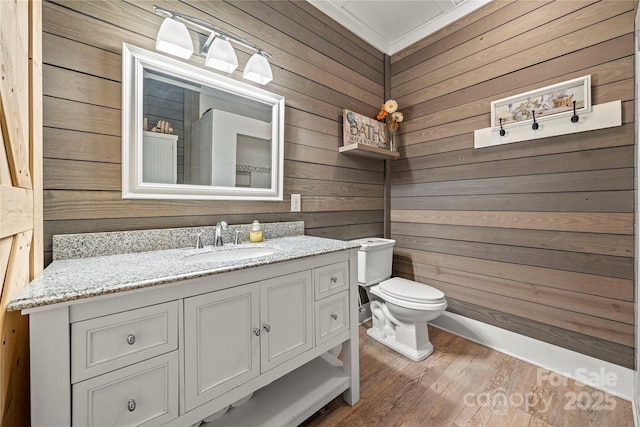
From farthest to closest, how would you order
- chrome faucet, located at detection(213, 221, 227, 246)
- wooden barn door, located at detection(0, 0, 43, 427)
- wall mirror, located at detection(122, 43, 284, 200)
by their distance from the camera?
chrome faucet, located at detection(213, 221, 227, 246), wall mirror, located at detection(122, 43, 284, 200), wooden barn door, located at detection(0, 0, 43, 427)

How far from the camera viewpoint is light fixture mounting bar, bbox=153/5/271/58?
126 centimetres

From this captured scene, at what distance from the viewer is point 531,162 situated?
173 centimetres

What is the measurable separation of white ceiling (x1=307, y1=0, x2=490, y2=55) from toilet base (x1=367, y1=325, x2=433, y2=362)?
2433mm

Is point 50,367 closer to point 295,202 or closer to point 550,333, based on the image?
point 295,202

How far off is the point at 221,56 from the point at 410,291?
1.82 metres

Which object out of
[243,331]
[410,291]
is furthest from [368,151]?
[243,331]

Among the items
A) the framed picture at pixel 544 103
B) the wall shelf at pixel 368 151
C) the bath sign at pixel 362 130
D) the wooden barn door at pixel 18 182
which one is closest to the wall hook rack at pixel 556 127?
the framed picture at pixel 544 103

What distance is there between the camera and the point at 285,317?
3.71ft

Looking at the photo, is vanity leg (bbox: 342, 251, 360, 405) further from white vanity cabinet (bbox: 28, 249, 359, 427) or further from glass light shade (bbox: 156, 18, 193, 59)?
glass light shade (bbox: 156, 18, 193, 59)

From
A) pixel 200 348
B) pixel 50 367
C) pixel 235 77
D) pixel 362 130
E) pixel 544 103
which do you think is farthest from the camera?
pixel 362 130

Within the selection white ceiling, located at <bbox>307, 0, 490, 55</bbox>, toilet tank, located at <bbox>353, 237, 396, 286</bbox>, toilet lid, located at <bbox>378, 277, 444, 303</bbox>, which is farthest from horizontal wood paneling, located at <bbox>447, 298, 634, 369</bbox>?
white ceiling, located at <bbox>307, 0, 490, 55</bbox>

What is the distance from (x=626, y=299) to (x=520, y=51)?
5.29ft

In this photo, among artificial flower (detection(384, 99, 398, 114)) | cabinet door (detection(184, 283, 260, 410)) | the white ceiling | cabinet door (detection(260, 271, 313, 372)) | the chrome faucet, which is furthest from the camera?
artificial flower (detection(384, 99, 398, 114))

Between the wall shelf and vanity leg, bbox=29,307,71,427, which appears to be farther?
the wall shelf
